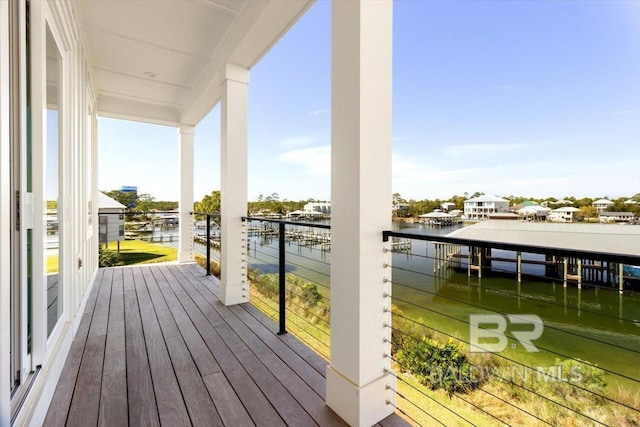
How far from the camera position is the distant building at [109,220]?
484cm

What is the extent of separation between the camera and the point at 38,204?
1.30 metres

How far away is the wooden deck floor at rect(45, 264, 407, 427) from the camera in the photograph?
1337mm

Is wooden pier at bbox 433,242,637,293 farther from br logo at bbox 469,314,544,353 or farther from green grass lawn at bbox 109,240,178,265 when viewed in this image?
green grass lawn at bbox 109,240,178,265

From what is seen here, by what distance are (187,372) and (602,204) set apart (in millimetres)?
4146

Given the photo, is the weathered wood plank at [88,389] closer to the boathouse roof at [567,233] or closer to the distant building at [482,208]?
the boathouse roof at [567,233]

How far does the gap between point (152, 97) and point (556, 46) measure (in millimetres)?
14723

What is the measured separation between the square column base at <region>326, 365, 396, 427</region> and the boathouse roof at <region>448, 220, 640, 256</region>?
1.78 meters

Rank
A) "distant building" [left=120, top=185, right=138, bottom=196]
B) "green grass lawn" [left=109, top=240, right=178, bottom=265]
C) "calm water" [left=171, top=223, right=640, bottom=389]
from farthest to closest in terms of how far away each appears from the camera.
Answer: "distant building" [left=120, top=185, right=138, bottom=196]
"calm water" [left=171, top=223, right=640, bottom=389]
"green grass lawn" [left=109, top=240, right=178, bottom=265]

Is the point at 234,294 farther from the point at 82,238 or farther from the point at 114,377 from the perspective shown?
the point at 82,238

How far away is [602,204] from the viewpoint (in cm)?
313

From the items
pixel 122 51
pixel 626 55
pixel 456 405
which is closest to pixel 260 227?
pixel 122 51

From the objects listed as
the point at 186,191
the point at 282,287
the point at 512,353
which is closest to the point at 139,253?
the point at 186,191

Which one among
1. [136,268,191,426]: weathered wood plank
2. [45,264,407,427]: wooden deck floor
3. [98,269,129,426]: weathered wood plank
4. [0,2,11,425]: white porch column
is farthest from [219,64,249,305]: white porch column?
[0,2,11,425]: white porch column

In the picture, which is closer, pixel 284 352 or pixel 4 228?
pixel 4 228
